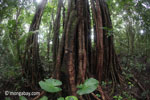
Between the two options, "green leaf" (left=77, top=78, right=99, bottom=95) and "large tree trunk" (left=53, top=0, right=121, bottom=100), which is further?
"large tree trunk" (left=53, top=0, right=121, bottom=100)

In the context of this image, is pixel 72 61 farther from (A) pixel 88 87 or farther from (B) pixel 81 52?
(A) pixel 88 87

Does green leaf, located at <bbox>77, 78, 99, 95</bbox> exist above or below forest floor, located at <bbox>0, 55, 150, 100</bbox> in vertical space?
above

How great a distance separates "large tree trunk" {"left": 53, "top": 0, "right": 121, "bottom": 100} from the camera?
8.55 feet

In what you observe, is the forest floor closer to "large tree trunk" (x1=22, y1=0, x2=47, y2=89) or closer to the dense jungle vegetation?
the dense jungle vegetation

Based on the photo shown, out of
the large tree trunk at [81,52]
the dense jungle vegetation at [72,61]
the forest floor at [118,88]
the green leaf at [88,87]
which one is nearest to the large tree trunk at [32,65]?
the dense jungle vegetation at [72,61]

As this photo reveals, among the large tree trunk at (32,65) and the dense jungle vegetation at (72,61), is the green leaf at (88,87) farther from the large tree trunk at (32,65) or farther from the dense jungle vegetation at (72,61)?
the large tree trunk at (32,65)

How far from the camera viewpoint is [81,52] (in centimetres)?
283

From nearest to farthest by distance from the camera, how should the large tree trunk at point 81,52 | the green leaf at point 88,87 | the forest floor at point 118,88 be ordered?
the green leaf at point 88,87
the large tree trunk at point 81,52
the forest floor at point 118,88

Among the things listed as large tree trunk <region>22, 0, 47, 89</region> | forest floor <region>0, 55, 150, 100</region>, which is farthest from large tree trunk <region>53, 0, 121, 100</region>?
large tree trunk <region>22, 0, 47, 89</region>

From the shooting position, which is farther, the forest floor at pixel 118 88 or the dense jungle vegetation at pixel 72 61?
the forest floor at pixel 118 88

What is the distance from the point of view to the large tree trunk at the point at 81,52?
2.61 metres

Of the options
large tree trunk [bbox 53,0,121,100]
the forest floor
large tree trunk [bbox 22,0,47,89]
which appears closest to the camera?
large tree trunk [bbox 53,0,121,100]

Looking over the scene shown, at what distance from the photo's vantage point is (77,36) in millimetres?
3029

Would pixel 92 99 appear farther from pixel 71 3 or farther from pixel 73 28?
pixel 71 3
